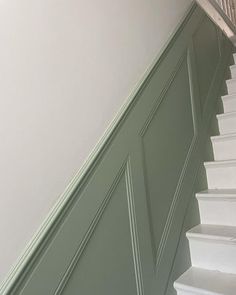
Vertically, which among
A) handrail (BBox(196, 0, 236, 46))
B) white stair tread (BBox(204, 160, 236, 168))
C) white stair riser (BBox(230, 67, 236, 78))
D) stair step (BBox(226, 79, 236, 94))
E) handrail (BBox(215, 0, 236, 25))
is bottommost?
white stair tread (BBox(204, 160, 236, 168))

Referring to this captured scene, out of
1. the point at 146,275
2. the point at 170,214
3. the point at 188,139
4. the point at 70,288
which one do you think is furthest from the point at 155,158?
the point at 70,288

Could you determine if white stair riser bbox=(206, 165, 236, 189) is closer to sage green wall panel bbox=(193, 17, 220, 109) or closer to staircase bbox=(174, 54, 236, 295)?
staircase bbox=(174, 54, 236, 295)

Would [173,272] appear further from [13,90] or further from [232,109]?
[232,109]

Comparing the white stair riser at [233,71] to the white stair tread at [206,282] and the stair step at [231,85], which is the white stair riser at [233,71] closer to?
the stair step at [231,85]

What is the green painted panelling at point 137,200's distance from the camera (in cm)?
105

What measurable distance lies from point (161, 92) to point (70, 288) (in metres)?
1.18

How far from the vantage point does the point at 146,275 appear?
1442 mm

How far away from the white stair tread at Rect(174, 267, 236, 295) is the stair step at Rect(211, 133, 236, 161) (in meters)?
0.87

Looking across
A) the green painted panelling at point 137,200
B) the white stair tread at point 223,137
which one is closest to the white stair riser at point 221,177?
the green painted panelling at point 137,200

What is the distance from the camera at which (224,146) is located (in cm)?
221

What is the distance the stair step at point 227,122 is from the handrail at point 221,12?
587 millimetres

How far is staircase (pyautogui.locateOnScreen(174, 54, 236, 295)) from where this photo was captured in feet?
5.01

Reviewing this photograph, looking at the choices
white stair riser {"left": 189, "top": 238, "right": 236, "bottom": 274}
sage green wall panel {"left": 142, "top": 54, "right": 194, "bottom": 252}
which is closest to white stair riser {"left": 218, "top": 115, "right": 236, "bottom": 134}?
sage green wall panel {"left": 142, "top": 54, "right": 194, "bottom": 252}

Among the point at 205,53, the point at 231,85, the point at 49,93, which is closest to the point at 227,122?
the point at 231,85
